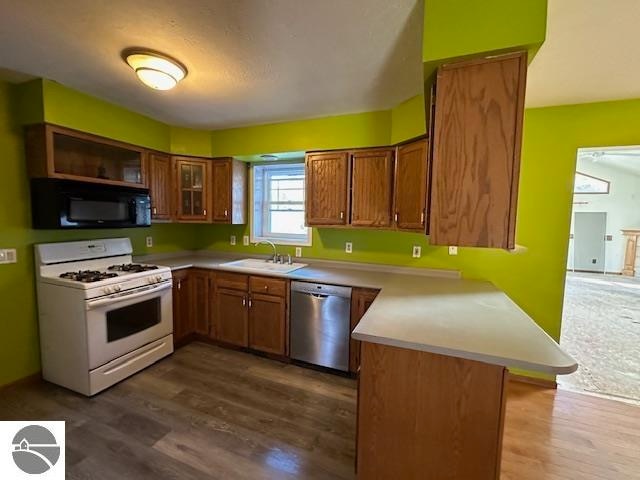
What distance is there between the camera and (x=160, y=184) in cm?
312

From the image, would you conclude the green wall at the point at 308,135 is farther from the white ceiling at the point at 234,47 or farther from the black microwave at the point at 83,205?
the black microwave at the point at 83,205

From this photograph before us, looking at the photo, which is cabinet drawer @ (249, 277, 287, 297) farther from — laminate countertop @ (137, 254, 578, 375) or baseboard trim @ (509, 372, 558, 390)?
baseboard trim @ (509, 372, 558, 390)

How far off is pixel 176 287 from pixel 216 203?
1.06 m

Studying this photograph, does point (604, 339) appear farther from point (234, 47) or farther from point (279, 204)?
point (234, 47)

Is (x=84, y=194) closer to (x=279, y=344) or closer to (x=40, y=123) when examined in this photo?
(x=40, y=123)

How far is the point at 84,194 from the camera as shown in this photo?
7.91ft

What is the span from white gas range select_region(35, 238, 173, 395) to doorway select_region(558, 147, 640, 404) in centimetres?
379

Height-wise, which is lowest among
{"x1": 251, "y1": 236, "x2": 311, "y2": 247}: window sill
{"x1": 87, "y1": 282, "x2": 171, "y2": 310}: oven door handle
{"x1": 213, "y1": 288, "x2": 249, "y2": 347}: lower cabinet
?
{"x1": 213, "y1": 288, "x2": 249, "y2": 347}: lower cabinet

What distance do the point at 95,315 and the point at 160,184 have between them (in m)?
1.52

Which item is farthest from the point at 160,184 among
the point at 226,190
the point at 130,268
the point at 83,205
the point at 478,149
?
the point at 478,149

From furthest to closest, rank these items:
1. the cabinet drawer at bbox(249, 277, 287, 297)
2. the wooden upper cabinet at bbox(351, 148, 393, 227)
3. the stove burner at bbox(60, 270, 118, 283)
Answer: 1. the cabinet drawer at bbox(249, 277, 287, 297)
2. the wooden upper cabinet at bbox(351, 148, 393, 227)
3. the stove burner at bbox(60, 270, 118, 283)

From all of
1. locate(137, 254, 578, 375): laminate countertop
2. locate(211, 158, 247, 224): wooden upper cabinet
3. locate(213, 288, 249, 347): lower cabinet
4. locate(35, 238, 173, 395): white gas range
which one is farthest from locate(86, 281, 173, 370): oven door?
locate(137, 254, 578, 375): laminate countertop

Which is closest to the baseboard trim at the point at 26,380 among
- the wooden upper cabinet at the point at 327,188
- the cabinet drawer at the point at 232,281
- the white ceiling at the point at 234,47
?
the cabinet drawer at the point at 232,281

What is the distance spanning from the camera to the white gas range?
218 centimetres
